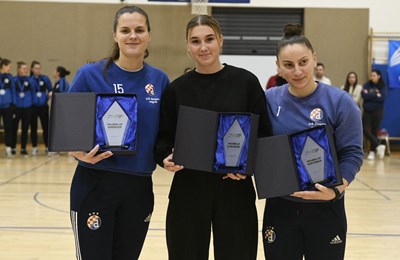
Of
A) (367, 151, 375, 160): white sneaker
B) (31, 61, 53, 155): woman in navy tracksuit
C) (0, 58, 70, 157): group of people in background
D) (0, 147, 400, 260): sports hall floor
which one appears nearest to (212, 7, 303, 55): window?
(367, 151, 375, 160): white sneaker

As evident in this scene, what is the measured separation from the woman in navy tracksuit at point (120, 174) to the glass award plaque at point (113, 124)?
14cm

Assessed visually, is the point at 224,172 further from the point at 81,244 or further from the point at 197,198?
the point at 81,244

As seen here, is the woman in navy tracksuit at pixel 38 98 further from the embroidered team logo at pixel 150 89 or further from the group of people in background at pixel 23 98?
the embroidered team logo at pixel 150 89

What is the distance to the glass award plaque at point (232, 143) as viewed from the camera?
276 cm

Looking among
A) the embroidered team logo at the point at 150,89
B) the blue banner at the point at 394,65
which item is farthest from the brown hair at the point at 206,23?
the blue banner at the point at 394,65

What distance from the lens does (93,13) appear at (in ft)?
48.1

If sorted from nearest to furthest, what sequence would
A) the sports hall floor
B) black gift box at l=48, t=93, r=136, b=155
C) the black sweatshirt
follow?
1. black gift box at l=48, t=93, r=136, b=155
2. the black sweatshirt
3. the sports hall floor

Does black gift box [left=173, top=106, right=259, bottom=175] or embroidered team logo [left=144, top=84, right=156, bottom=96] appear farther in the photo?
embroidered team logo [left=144, top=84, right=156, bottom=96]

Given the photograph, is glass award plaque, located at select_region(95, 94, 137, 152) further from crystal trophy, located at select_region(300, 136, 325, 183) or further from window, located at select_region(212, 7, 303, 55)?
window, located at select_region(212, 7, 303, 55)

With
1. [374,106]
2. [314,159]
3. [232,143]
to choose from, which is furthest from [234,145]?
[374,106]

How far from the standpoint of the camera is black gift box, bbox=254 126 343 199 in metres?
2.67

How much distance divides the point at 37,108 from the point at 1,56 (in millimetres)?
2956

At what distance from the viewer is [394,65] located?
555 inches

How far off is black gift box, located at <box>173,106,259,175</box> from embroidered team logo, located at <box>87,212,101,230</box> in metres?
0.50
